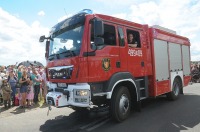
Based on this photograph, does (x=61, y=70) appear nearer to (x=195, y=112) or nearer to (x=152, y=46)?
(x=152, y=46)

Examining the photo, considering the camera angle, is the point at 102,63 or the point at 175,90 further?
the point at 175,90

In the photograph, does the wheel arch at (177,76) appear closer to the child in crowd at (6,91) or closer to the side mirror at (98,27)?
the side mirror at (98,27)

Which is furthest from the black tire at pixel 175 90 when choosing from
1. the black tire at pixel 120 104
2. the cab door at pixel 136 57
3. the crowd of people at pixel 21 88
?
the crowd of people at pixel 21 88

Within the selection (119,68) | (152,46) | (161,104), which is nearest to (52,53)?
(119,68)

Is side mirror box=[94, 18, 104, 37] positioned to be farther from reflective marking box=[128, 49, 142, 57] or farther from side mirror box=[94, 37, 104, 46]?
reflective marking box=[128, 49, 142, 57]

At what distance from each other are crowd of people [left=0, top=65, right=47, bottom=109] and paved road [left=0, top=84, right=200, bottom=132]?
40.1 inches

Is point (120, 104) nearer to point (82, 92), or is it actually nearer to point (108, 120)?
point (108, 120)

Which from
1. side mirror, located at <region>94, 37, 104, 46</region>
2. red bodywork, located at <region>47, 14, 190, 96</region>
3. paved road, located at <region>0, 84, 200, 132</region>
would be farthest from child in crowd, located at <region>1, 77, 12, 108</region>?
side mirror, located at <region>94, 37, 104, 46</region>

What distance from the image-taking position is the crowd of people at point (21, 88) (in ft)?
33.3

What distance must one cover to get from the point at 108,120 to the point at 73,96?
1576 millimetres

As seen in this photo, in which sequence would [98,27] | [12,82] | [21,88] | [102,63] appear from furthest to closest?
[12,82] < [21,88] < [102,63] < [98,27]

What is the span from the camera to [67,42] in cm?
654

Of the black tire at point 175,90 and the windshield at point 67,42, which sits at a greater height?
the windshield at point 67,42

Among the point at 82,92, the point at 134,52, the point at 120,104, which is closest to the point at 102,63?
the point at 82,92
